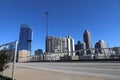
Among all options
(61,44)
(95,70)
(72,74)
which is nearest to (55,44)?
(61,44)

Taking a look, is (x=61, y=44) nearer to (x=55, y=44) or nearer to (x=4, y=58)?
(x=55, y=44)

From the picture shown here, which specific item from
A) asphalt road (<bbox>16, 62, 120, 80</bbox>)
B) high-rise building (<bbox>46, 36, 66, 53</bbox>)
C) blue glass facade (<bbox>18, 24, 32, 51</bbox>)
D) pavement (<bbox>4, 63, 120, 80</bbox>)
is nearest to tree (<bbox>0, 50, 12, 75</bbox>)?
pavement (<bbox>4, 63, 120, 80</bbox>)

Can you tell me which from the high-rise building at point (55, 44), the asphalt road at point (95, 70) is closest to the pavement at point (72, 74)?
the asphalt road at point (95, 70)

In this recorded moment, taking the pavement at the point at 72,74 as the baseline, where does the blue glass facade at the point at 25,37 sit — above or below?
above

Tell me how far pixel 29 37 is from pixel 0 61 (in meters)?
150

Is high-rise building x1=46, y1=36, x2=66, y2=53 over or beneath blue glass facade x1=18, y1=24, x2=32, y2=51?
beneath

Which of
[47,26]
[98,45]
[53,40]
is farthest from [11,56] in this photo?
[98,45]

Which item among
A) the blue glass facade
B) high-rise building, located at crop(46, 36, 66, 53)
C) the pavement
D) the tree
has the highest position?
the blue glass facade

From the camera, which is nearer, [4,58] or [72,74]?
[4,58]

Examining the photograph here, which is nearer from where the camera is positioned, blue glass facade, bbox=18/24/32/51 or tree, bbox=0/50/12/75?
tree, bbox=0/50/12/75

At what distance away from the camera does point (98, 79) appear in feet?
30.6

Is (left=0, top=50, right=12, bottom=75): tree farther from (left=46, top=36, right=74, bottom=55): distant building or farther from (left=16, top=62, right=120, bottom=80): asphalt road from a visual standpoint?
(left=46, top=36, right=74, bottom=55): distant building

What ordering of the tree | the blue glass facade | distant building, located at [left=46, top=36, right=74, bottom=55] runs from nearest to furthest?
the tree → distant building, located at [left=46, top=36, right=74, bottom=55] → the blue glass facade

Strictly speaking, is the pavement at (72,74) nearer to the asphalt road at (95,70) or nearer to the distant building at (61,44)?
the asphalt road at (95,70)
